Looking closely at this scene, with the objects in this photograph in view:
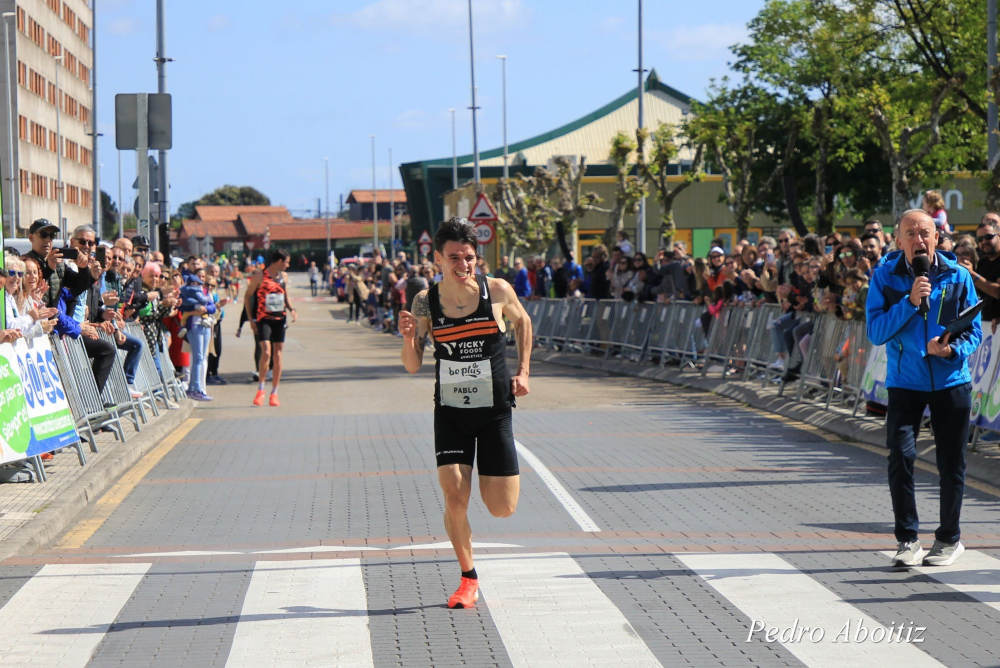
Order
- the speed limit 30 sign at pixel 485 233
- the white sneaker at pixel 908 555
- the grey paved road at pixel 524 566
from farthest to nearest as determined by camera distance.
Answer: the speed limit 30 sign at pixel 485 233
the white sneaker at pixel 908 555
the grey paved road at pixel 524 566


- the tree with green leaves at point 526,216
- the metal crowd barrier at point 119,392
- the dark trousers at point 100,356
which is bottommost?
the metal crowd barrier at point 119,392

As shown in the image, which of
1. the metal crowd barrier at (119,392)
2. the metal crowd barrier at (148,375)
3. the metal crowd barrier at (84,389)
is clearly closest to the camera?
the metal crowd barrier at (84,389)

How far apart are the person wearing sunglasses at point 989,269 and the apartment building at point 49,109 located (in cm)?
5787

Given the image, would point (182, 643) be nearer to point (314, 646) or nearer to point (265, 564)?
point (314, 646)

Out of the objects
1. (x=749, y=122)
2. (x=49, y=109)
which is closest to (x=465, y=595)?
(x=749, y=122)

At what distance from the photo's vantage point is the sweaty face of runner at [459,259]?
738cm

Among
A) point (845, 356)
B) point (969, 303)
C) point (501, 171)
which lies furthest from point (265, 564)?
point (501, 171)

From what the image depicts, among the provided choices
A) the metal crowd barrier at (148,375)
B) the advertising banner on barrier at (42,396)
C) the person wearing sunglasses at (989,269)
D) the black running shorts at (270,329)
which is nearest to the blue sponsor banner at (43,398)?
the advertising banner on barrier at (42,396)

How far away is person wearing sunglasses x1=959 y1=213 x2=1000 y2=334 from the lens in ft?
41.7

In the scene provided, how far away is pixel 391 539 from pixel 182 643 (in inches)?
110

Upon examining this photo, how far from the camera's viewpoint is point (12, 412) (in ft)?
37.2

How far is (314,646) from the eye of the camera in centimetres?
650

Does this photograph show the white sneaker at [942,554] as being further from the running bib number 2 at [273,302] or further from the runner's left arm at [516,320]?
the running bib number 2 at [273,302]

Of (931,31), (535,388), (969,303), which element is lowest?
(535,388)
